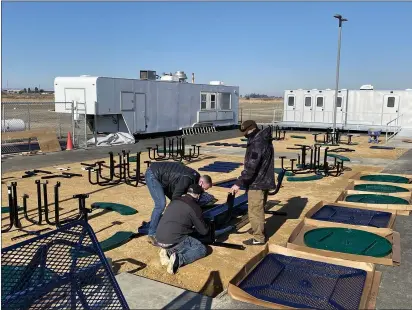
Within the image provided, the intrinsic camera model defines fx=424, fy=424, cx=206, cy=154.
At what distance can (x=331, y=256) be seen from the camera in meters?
5.62

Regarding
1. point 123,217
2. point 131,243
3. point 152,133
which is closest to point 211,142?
point 152,133

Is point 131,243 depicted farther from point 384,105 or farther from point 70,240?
point 384,105

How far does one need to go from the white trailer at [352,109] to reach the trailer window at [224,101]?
4.40m

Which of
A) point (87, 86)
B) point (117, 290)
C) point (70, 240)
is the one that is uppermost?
point (87, 86)

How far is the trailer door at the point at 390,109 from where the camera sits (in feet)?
85.8

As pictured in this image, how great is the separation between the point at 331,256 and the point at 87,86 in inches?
598

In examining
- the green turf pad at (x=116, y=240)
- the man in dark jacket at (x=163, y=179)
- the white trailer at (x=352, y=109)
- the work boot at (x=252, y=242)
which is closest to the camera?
the man in dark jacket at (x=163, y=179)

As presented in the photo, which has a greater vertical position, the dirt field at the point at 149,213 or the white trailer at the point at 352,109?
the white trailer at the point at 352,109

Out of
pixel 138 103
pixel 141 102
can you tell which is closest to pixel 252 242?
pixel 138 103

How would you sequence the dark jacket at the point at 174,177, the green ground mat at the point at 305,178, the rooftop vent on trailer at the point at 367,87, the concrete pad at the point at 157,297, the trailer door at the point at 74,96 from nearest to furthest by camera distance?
the concrete pad at the point at 157,297, the dark jacket at the point at 174,177, the green ground mat at the point at 305,178, the trailer door at the point at 74,96, the rooftop vent on trailer at the point at 367,87

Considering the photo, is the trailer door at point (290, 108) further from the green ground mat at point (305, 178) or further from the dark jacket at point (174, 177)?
the dark jacket at point (174, 177)

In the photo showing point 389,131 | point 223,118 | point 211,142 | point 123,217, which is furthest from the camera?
point 223,118

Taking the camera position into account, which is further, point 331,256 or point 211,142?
point 211,142

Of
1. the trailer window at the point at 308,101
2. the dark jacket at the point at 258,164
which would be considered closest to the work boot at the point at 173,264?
the dark jacket at the point at 258,164
